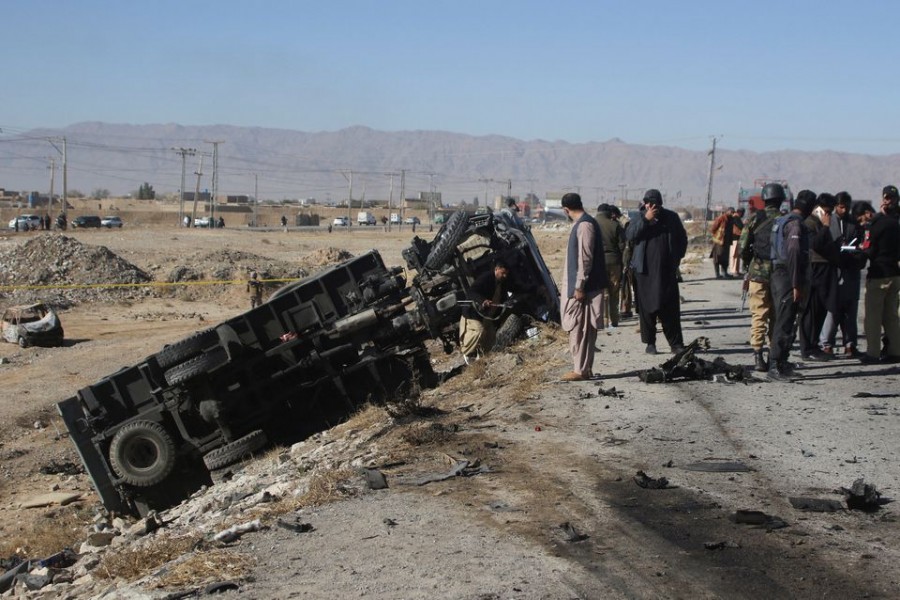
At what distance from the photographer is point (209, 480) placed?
12266 mm

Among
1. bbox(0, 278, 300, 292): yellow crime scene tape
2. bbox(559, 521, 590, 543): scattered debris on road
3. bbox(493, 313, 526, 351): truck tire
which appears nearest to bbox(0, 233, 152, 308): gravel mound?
bbox(0, 278, 300, 292): yellow crime scene tape

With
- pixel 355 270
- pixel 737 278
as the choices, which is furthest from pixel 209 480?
pixel 737 278

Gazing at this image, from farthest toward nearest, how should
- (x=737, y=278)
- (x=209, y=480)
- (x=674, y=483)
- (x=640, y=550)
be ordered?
(x=737, y=278) → (x=209, y=480) → (x=674, y=483) → (x=640, y=550)

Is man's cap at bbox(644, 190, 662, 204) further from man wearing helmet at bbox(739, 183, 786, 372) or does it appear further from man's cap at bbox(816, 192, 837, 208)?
man's cap at bbox(816, 192, 837, 208)

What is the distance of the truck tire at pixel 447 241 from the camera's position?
50.1 ft

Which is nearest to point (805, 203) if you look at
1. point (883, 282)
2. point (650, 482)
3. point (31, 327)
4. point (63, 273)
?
point (883, 282)

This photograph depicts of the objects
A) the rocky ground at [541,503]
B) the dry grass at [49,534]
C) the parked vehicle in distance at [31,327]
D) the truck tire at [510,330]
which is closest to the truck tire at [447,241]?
the truck tire at [510,330]

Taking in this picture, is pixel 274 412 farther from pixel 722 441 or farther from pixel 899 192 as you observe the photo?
pixel 899 192

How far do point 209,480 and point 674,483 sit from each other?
6.55 metres

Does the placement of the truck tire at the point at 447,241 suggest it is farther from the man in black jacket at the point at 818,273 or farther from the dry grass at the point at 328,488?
the dry grass at the point at 328,488

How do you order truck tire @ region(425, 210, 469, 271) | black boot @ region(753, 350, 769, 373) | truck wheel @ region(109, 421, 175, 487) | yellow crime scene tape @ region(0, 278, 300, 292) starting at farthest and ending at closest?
yellow crime scene tape @ region(0, 278, 300, 292)
truck tire @ region(425, 210, 469, 271)
truck wheel @ region(109, 421, 175, 487)
black boot @ region(753, 350, 769, 373)

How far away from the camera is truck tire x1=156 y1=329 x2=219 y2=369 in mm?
11922

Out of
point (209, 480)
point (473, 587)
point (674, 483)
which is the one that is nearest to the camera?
point (473, 587)

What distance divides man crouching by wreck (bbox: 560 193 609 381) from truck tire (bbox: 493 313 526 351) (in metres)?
3.75
